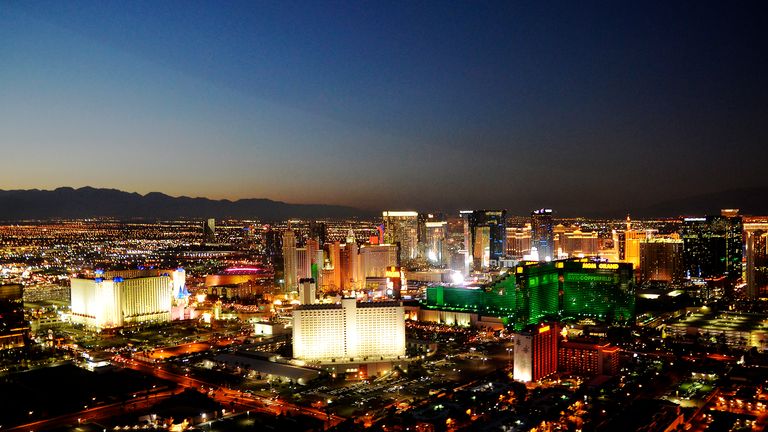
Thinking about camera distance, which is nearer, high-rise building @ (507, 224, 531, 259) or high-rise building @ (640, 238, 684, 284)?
high-rise building @ (640, 238, 684, 284)

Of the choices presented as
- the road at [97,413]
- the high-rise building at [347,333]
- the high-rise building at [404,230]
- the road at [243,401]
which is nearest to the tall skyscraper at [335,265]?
the high-rise building at [404,230]

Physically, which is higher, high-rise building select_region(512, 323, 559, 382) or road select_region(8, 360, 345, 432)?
high-rise building select_region(512, 323, 559, 382)

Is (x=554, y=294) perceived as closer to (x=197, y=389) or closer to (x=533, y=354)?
(x=533, y=354)

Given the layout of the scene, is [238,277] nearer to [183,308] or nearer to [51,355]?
[183,308]

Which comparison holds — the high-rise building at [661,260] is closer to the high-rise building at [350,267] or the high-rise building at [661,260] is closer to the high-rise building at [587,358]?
the high-rise building at [350,267]

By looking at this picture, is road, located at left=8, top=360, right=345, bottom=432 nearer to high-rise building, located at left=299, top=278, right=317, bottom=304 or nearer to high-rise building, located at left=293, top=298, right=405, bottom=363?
high-rise building, located at left=293, top=298, right=405, bottom=363

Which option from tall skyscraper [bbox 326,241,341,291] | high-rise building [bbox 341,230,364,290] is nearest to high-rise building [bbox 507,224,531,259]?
high-rise building [bbox 341,230,364,290]
